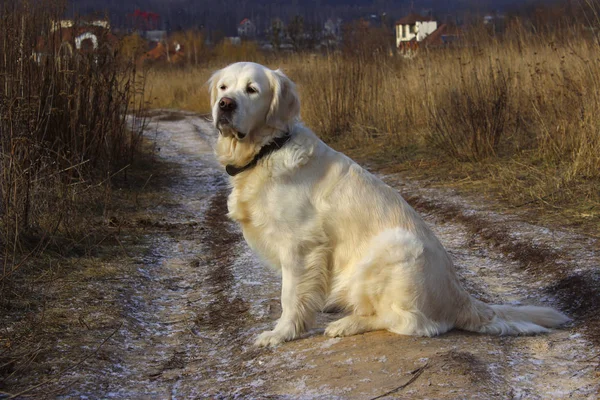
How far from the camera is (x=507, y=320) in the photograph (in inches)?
142

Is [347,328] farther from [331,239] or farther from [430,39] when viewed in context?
[430,39]

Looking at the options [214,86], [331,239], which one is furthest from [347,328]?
[214,86]

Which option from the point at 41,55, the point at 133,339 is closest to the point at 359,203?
the point at 133,339

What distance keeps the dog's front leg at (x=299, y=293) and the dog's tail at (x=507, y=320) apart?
2.35 ft

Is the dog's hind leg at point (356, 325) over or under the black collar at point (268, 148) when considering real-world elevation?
under

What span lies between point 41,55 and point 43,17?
13.6 inches

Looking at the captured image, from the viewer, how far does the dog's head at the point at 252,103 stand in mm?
3730

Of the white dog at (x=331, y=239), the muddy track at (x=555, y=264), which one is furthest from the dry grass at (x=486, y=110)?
the white dog at (x=331, y=239)

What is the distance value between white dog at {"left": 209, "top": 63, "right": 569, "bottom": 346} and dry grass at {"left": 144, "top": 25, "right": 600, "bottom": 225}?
2.62 m

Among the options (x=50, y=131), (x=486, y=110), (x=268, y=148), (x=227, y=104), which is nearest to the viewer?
(x=227, y=104)

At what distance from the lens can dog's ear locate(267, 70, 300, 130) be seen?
3.84m

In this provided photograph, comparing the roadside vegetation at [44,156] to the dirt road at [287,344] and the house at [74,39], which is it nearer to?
the house at [74,39]

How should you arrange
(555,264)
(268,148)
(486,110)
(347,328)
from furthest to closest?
(486,110)
(555,264)
(268,148)
(347,328)

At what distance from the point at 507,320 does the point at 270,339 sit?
118 centimetres
